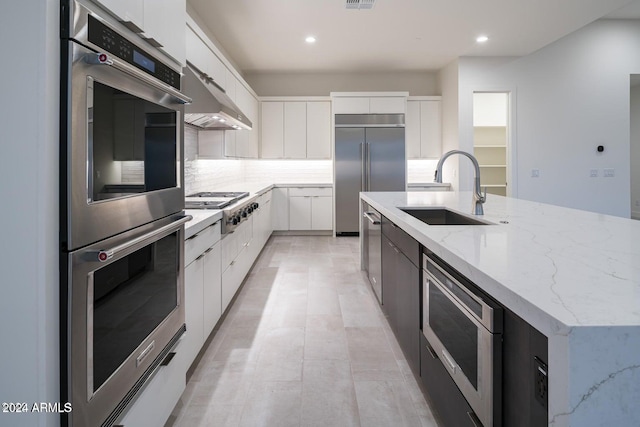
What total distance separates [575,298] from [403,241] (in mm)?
1402

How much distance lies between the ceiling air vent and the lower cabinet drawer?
3599 millimetres

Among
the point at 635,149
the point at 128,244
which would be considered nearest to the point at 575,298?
the point at 128,244

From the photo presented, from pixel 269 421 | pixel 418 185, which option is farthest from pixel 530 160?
pixel 269 421

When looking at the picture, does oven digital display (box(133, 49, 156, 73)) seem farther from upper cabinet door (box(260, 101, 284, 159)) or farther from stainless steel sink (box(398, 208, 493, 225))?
upper cabinet door (box(260, 101, 284, 159))

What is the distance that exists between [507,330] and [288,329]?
2.07 m

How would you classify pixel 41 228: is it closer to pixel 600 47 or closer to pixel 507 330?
pixel 507 330

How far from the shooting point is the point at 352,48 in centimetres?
585

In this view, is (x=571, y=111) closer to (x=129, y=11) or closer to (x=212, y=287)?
(x=212, y=287)

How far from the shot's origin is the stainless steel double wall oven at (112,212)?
0.97 m

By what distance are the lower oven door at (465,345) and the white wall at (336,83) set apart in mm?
6142

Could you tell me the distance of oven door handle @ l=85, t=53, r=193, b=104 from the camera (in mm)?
1029

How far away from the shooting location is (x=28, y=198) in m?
0.93

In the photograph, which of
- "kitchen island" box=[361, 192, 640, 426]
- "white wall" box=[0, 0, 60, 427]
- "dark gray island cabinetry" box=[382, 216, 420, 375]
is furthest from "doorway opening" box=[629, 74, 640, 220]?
"white wall" box=[0, 0, 60, 427]
